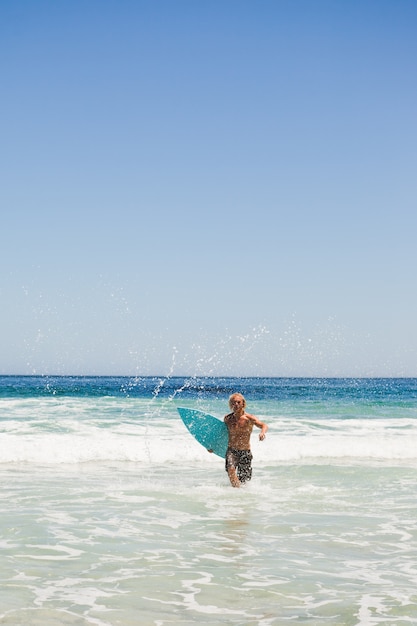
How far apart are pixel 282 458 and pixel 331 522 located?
6668 millimetres

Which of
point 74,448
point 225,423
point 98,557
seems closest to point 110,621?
point 98,557

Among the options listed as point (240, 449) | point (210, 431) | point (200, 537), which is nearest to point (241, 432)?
point (240, 449)

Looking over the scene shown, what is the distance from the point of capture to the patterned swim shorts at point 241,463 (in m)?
9.84

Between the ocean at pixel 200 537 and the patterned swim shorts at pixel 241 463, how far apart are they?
209 mm

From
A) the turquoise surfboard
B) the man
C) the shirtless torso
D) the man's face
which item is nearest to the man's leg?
the man

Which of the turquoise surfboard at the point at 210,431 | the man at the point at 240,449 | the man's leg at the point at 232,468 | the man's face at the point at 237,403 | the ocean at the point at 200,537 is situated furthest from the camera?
the turquoise surfboard at the point at 210,431

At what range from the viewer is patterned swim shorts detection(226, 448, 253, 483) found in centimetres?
984

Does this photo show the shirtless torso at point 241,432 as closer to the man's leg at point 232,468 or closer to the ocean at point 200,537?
the man's leg at point 232,468

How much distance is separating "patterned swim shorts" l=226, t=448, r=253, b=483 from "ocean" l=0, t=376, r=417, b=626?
21 cm

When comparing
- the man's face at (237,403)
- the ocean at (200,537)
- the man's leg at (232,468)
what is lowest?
the ocean at (200,537)

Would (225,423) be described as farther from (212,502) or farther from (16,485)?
(16,485)

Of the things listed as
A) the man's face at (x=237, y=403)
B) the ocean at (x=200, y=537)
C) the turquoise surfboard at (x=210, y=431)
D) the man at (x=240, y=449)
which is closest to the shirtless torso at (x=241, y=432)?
the man at (x=240, y=449)

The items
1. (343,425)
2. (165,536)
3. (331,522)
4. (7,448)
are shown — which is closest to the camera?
(165,536)

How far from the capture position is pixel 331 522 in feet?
24.9
